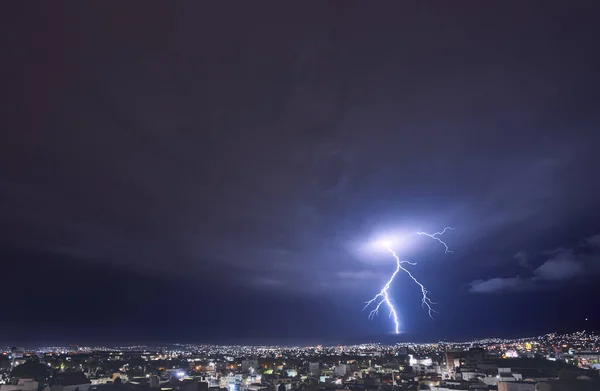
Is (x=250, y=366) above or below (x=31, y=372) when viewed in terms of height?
below

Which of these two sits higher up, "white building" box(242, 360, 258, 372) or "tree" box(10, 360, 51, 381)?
"tree" box(10, 360, 51, 381)

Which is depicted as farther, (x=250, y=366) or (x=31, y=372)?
(x=250, y=366)

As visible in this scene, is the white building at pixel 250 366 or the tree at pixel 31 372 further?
the white building at pixel 250 366

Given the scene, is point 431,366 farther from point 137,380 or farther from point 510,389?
point 137,380

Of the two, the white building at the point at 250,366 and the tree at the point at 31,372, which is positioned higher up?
the tree at the point at 31,372

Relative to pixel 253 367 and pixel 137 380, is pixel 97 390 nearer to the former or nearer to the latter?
pixel 137 380

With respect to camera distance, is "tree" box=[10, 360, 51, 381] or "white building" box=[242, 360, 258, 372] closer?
"tree" box=[10, 360, 51, 381]

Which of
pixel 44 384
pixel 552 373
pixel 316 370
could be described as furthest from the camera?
pixel 316 370

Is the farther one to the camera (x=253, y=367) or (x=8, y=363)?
(x=253, y=367)

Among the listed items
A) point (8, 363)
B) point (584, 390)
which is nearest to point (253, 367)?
point (8, 363)

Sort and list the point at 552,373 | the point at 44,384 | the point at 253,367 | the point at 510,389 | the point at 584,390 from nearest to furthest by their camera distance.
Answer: the point at 584,390 < the point at 510,389 < the point at 44,384 < the point at 552,373 < the point at 253,367
